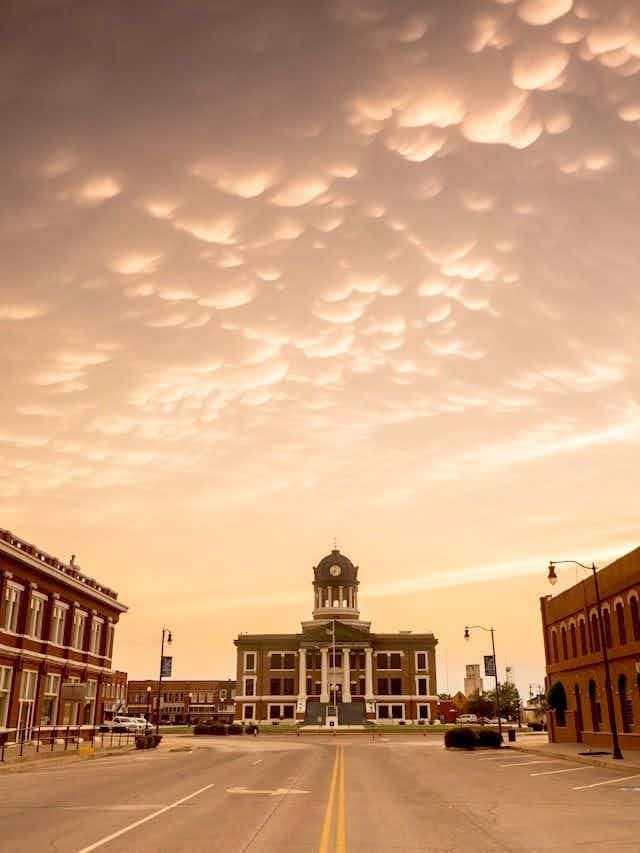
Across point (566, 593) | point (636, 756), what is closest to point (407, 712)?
point (566, 593)

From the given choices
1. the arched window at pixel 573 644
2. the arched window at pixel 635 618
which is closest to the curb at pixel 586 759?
the arched window at pixel 635 618

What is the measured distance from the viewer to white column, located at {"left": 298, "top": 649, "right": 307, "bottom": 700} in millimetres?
122000

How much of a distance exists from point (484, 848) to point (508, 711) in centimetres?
14224

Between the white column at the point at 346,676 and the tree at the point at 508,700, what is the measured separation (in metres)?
36.3

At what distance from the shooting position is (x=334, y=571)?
132 meters

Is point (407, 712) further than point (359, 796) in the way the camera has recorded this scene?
Yes

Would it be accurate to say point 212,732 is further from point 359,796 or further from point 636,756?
point 359,796

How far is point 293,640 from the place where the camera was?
416ft

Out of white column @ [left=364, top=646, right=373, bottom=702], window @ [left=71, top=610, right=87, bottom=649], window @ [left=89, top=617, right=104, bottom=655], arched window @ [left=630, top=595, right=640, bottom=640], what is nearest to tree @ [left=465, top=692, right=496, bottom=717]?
white column @ [left=364, top=646, right=373, bottom=702]

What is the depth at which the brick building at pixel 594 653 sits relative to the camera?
3944 cm

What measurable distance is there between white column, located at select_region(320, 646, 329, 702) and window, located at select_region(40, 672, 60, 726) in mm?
72615

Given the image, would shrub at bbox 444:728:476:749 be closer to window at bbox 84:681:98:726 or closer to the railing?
the railing

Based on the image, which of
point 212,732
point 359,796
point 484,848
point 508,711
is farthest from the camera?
point 508,711

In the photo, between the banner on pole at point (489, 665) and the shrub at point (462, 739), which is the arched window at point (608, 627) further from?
the banner on pole at point (489, 665)
